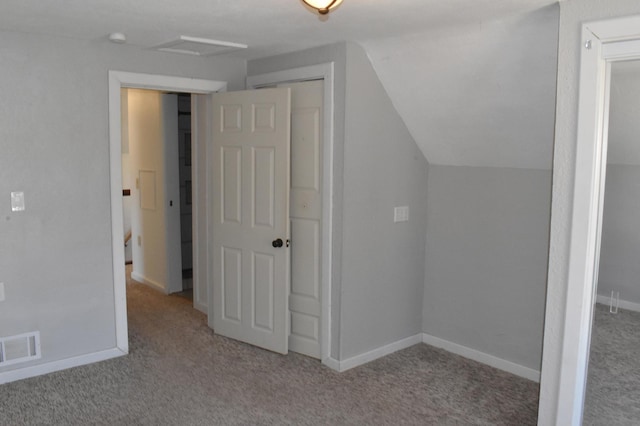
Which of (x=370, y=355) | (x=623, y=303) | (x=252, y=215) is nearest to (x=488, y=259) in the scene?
(x=370, y=355)

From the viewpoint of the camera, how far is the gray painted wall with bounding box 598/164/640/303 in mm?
2516

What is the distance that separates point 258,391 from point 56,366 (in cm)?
143

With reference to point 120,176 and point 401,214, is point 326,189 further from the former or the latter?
point 120,176

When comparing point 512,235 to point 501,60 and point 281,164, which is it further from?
point 281,164

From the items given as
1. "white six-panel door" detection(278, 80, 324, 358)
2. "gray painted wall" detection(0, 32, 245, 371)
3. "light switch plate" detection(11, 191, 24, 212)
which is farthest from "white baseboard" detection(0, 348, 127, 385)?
"white six-panel door" detection(278, 80, 324, 358)

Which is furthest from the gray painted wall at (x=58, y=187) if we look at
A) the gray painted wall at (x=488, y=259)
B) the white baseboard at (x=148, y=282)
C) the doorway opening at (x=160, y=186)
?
the gray painted wall at (x=488, y=259)

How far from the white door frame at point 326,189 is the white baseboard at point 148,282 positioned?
233cm

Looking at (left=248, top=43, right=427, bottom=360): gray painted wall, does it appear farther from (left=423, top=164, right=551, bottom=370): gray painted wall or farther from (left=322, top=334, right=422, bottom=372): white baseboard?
(left=423, top=164, right=551, bottom=370): gray painted wall

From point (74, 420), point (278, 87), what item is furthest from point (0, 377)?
point (278, 87)

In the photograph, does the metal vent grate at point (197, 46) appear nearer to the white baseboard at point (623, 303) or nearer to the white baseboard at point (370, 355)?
the white baseboard at point (370, 355)

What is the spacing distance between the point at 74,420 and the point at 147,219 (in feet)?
9.65

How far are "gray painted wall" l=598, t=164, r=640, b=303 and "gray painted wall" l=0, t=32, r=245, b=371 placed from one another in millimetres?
3062

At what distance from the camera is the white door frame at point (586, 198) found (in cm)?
240

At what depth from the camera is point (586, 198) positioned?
2.49 m
